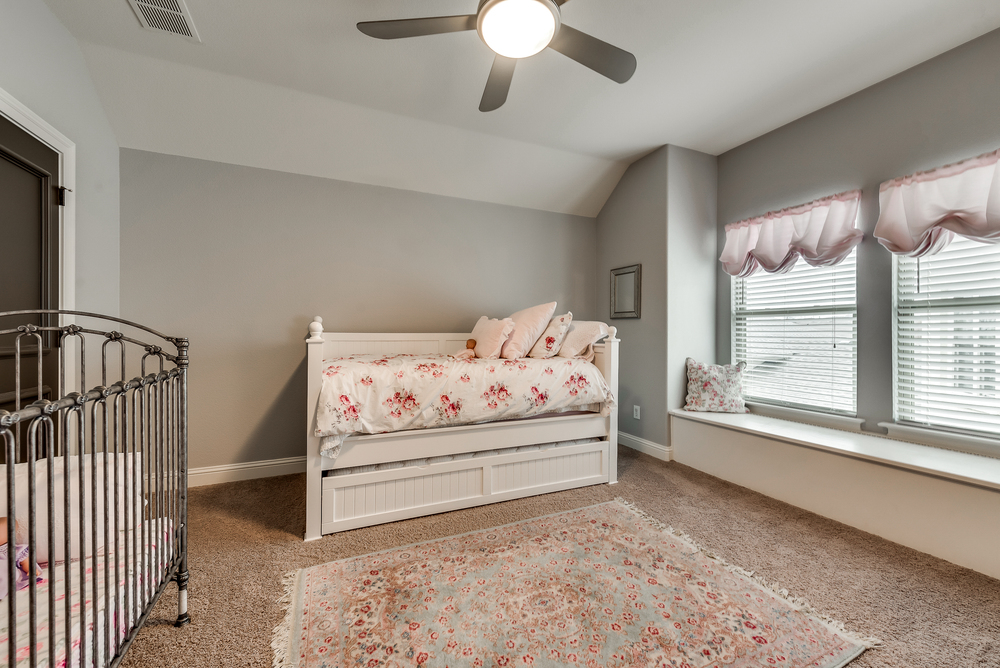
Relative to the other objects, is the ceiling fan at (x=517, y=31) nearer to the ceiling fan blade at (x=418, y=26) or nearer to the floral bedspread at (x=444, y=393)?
the ceiling fan blade at (x=418, y=26)

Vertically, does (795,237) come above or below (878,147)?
below

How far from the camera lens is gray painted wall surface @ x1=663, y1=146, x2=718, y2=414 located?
2969 mm

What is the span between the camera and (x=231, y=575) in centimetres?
158

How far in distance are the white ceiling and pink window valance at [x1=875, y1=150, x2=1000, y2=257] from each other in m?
0.61

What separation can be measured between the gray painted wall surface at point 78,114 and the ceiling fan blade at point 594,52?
2.09 metres

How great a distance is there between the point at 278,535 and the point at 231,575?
0.31 m

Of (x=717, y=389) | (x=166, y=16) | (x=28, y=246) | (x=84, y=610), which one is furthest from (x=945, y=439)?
(x=28, y=246)

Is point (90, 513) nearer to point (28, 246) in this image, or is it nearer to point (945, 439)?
point (28, 246)

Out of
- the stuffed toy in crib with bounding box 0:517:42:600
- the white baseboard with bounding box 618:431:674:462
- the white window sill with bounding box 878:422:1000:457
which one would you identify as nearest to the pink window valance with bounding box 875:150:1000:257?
the white window sill with bounding box 878:422:1000:457

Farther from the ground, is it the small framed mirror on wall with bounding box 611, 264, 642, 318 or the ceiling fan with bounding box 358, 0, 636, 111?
the ceiling fan with bounding box 358, 0, 636, 111

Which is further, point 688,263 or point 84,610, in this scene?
point 688,263

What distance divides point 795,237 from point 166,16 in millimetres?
3490

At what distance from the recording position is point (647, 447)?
311 cm

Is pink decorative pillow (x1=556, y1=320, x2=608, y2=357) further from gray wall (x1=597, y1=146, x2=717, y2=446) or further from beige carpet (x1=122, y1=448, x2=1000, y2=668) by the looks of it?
beige carpet (x1=122, y1=448, x2=1000, y2=668)
